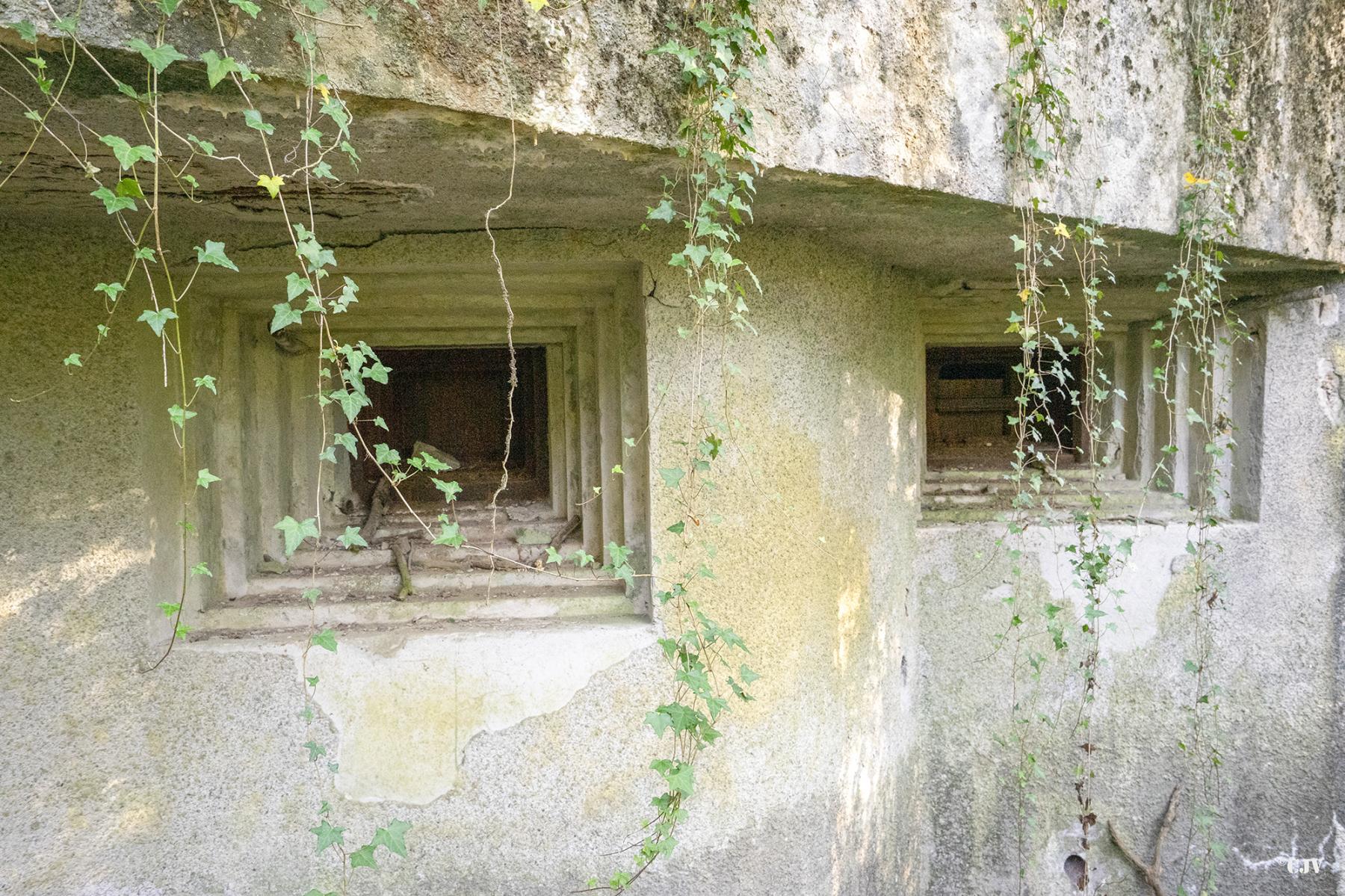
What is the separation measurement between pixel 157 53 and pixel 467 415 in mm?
1896

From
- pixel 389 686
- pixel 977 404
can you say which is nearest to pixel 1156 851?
pixel 977 404

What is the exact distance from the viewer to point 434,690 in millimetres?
2035

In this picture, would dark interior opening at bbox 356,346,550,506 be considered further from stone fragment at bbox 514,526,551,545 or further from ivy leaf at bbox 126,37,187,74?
ivy leaf at bbox 126,37,187,74

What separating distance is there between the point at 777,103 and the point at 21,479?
2008mm

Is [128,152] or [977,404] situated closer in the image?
[128,152]

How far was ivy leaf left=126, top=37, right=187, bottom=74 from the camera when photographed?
1.03 m

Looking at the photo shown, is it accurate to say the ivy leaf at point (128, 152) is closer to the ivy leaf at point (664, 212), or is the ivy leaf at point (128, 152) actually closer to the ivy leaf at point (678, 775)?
the ivy leaf at point (664, 212)

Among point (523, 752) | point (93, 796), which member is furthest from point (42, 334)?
point (523, 752)

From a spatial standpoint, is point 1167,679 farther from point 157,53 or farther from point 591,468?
point 157,53

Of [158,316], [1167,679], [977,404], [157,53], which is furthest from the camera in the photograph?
[977,404]

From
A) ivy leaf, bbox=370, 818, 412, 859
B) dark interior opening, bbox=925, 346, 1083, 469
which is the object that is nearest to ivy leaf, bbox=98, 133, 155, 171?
ivy leaf, bbox=370, 818, 412, 859

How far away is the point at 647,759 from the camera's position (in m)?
2.08

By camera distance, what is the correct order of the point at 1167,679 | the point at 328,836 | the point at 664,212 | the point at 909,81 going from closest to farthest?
the point at 664,212 < the point at 328,836 < the point at 909,81 < the point at 1167,679

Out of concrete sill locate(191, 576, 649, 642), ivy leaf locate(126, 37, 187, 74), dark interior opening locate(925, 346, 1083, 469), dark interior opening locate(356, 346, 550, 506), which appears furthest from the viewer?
dark interior opening locate(925, 346, 1083, 469)
